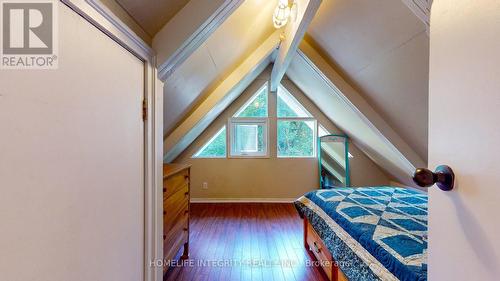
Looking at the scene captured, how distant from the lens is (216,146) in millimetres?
4129

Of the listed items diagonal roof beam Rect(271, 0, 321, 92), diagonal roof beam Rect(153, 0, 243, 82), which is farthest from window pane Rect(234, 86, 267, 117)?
diagonal roof beam Rect(153, 0, 243, 82)

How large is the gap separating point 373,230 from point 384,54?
1324mm

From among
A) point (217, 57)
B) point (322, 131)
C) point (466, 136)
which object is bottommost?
point (466, 136)

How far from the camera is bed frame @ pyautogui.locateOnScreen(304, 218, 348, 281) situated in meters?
1.56

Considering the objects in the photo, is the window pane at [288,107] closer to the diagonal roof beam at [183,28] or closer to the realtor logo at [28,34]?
the diagonal roof beam at [183,28]

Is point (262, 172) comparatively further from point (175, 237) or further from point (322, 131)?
point (175, 237)

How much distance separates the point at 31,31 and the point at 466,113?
3.43 feet

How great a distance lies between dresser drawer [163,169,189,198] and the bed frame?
131 centimetres

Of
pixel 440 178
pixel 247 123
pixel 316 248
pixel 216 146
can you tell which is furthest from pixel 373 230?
pixel 216 146

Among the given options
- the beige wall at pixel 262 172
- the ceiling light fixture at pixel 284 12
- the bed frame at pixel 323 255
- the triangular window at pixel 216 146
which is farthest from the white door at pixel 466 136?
Answer: the triangular window at pixel 216 146

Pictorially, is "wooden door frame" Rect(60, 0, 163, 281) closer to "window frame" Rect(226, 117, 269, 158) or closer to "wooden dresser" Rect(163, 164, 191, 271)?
"wooden dresser" Rect(163, 164, 191, 271)

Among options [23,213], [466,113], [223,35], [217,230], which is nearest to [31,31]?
[23,213]

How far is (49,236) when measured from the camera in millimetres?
563

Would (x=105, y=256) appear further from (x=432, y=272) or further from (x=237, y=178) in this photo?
(x=237, y=178)
